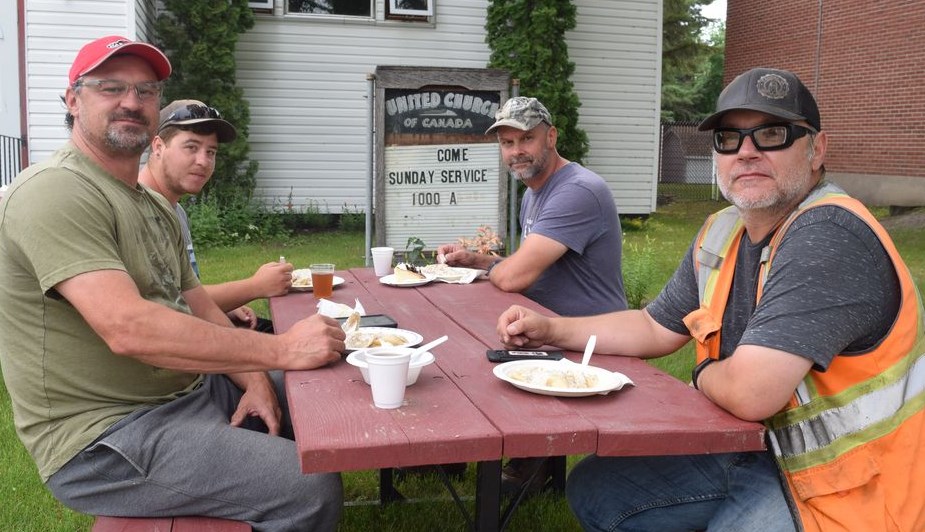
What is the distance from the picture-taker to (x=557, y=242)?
3.80 meters

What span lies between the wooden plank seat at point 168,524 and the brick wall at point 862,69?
16.8 m

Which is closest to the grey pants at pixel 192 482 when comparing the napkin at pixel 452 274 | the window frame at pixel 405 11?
the napkin at pixel 452 274

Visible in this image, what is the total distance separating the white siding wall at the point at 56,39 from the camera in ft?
32.1

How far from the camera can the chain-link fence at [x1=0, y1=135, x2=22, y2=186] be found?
9523 millimetres

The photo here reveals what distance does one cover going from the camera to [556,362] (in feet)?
7.73

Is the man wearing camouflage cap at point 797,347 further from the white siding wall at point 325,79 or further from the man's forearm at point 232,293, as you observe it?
the white siding wall at point 325,79

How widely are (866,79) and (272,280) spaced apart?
54.7 feet

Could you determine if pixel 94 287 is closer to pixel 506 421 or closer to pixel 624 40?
pixel 506 421

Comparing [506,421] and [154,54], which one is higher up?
[154,54]

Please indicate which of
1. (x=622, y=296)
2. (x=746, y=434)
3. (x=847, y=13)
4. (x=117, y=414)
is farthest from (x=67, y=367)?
(x=847, y=13)

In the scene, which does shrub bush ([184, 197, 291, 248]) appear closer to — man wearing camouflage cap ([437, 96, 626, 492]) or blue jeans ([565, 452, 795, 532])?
man wearing camouflage cap ([437, 96, 626, 492])

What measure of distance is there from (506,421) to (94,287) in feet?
3.72

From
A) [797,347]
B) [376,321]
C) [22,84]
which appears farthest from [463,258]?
[22,84]

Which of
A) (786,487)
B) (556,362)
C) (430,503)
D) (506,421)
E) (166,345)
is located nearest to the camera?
(506,421)
